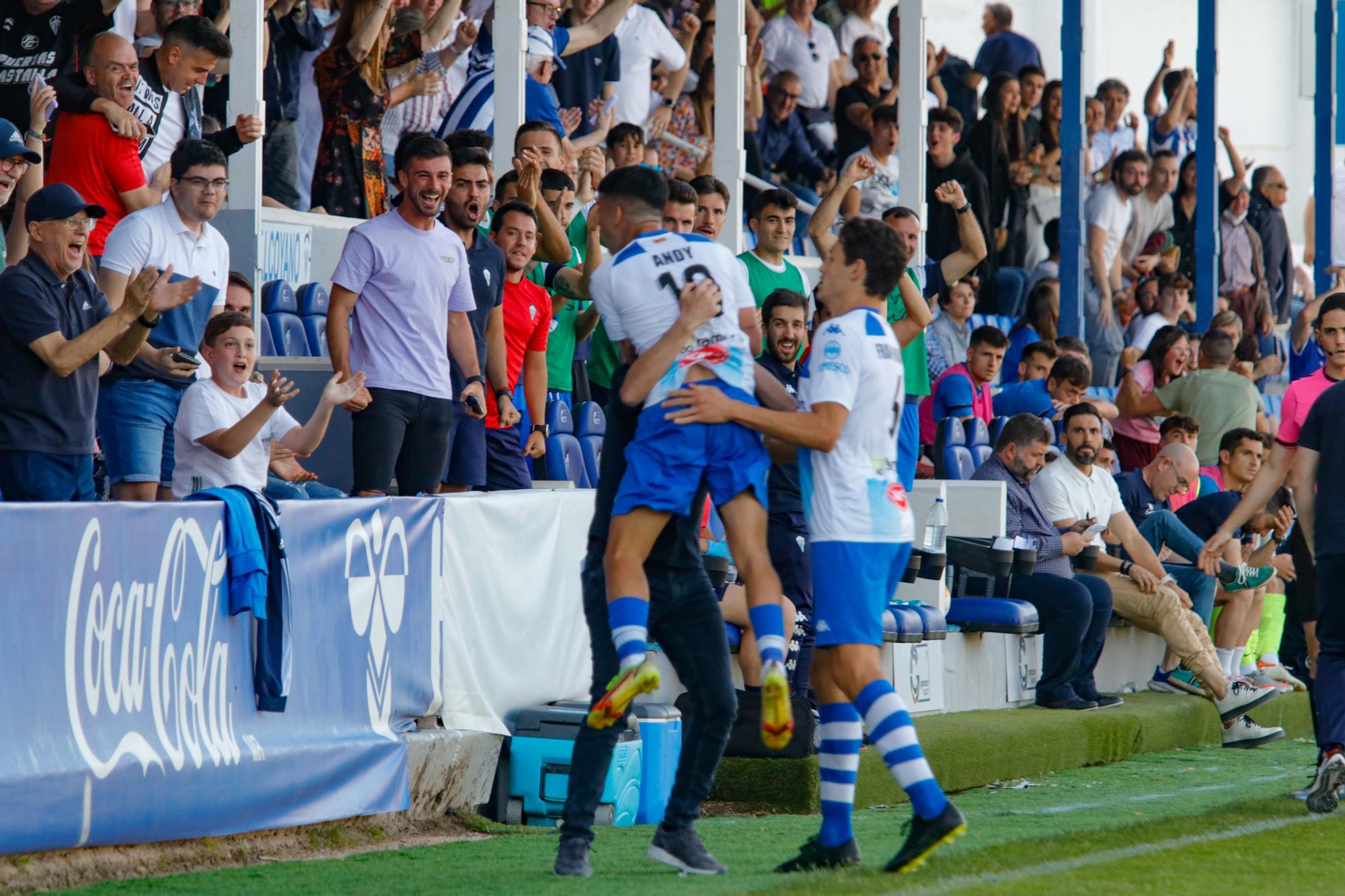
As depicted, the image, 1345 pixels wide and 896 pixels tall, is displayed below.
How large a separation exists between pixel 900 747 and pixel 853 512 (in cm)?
70

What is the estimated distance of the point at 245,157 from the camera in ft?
30.2

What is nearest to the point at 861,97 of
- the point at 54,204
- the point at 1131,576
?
the point at 1131,576

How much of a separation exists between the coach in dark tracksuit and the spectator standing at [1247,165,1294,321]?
49.6 ft

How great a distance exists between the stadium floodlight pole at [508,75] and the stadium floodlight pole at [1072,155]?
5854 millimetres

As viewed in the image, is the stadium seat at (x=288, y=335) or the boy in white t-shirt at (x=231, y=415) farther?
the stadium seat at (x=288, y=335)

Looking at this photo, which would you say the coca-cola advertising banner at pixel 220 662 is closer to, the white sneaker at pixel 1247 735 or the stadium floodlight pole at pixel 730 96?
the stadium floodlight pole at pixel 730 96

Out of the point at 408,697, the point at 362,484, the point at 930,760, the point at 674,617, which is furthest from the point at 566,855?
the point at 930,760

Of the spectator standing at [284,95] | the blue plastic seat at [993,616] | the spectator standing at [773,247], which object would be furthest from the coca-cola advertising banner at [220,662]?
the spectator standing at [284,95]

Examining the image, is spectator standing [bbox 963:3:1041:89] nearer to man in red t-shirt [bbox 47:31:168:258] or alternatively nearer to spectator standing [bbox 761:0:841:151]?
spectator standing [bbox 761:0:841:151]

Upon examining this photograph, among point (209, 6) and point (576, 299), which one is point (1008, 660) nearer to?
point (576, 299)

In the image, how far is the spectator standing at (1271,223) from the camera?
63.6ft

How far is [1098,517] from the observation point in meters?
11.1

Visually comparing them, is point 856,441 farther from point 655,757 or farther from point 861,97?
point 861,97

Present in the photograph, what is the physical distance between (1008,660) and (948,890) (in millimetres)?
5312
